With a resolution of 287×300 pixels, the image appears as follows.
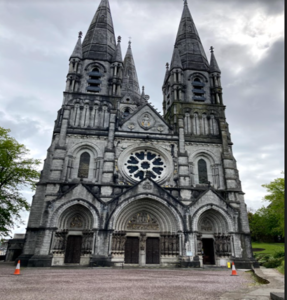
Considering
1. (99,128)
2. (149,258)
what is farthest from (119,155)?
(149,258)

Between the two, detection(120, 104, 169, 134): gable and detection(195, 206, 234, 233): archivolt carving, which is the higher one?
detection(120, 104, 169, 134): gable

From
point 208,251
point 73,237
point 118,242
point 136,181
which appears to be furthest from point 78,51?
point 208,251

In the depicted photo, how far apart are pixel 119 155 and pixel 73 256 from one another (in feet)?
32.5

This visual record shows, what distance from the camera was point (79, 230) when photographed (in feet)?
70.3

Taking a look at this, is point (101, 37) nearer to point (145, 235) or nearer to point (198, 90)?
point (198, 90)

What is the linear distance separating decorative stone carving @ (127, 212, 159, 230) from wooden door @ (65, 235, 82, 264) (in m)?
4.41

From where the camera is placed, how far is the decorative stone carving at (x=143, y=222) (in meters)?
22.3

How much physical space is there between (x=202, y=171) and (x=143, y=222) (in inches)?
323

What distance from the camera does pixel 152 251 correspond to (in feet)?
71.3

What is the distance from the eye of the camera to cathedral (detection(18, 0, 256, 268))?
20703 millimetres

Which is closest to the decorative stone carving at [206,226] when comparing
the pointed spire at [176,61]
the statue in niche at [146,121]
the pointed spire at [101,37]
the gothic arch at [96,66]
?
the statue in niche at [146,121]

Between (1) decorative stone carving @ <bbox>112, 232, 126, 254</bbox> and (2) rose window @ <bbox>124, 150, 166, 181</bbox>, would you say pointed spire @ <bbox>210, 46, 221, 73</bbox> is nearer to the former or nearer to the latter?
(2) rose window @ <bbox>124, 150, 166, 181</bbox>

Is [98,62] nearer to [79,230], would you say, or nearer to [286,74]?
[79,230]

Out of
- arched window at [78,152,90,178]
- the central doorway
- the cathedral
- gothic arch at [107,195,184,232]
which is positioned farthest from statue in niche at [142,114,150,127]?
the central doorway
